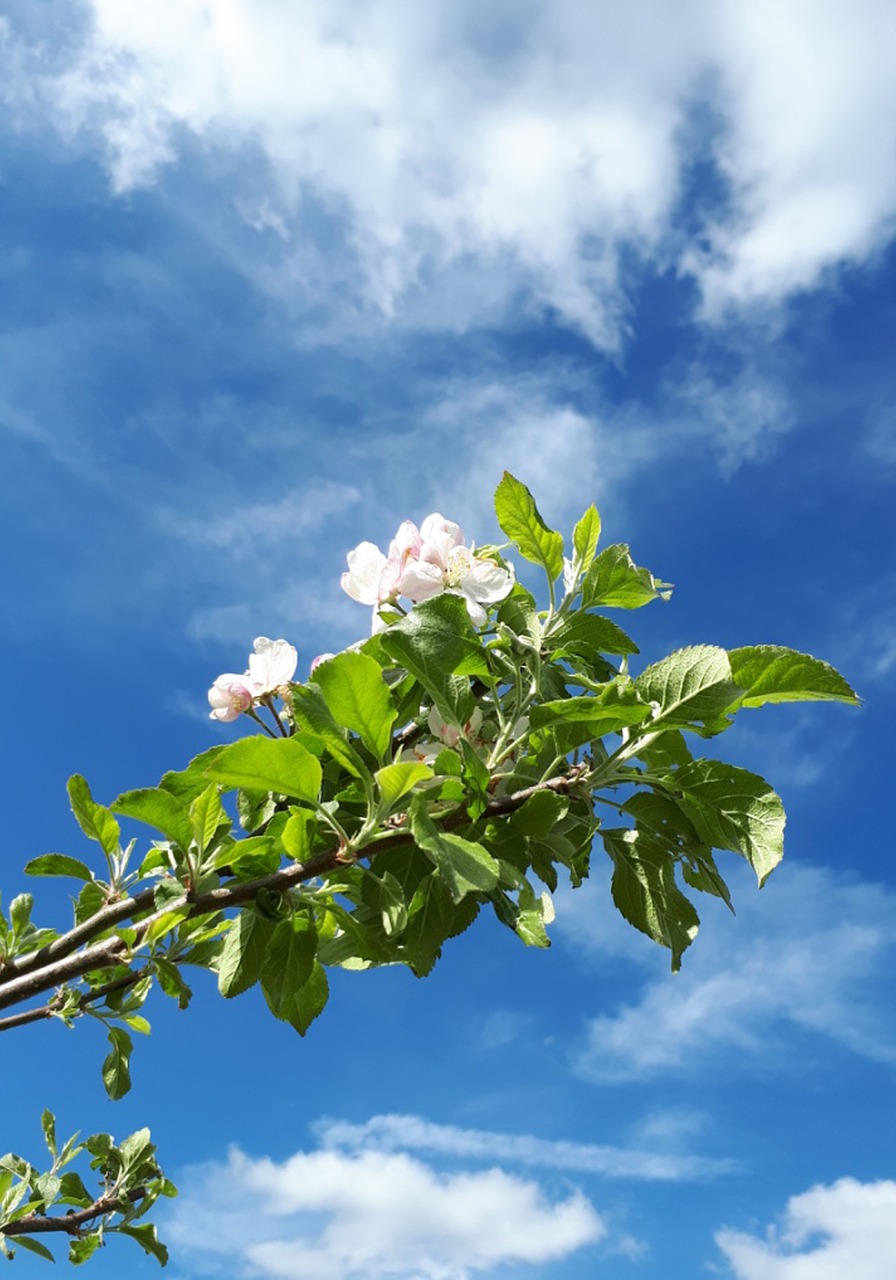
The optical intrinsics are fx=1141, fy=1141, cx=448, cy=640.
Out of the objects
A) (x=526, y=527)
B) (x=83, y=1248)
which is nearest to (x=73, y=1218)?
(x=83, y=1248)

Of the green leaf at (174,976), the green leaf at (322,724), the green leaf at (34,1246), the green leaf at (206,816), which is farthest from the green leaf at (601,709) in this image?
the green leaf at (34,1246)

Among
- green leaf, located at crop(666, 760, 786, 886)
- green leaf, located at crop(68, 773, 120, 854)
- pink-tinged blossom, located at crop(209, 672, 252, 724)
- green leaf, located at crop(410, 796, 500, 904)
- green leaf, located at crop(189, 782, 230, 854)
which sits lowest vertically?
green leaf, located at crop(410, 796, 500, 904)

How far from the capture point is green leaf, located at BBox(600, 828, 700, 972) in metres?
2.14

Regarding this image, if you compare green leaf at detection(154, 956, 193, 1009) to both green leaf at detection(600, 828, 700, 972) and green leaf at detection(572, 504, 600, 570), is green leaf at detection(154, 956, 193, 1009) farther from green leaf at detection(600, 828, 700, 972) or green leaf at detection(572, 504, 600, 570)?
green leaf at detection(572, 504, 600, 570)

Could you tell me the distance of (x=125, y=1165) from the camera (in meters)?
3.99

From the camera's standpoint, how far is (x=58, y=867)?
2350 mm

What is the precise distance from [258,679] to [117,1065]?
1.19 metres

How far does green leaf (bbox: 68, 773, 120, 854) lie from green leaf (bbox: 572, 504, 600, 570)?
1060 mm

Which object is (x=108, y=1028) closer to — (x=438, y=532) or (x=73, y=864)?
(x=73, y=864)

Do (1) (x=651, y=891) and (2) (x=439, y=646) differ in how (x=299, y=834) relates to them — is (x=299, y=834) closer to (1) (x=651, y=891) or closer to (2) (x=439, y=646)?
(2) (x=439, y=646)

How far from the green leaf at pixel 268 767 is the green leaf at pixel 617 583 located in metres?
0.65

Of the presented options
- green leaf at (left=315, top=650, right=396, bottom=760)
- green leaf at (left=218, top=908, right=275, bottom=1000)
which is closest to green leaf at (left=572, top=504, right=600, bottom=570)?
green leaf at (left=315, top=650, right=396, bottom=760)

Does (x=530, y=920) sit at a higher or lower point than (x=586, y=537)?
lower

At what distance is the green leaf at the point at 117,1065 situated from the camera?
9.25 feet
